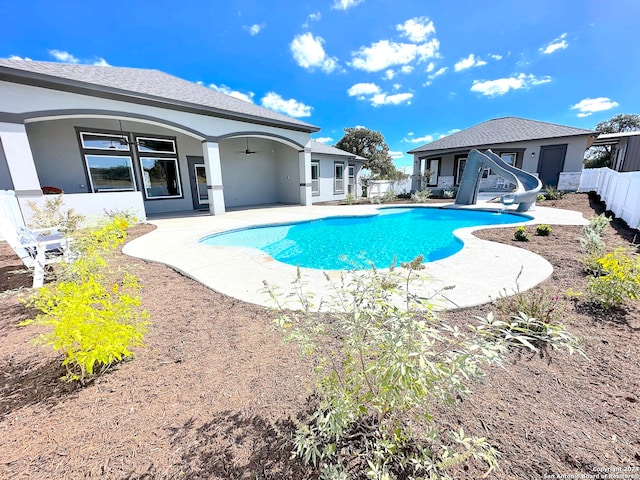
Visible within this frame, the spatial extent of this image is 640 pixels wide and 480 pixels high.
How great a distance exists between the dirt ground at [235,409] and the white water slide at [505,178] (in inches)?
396

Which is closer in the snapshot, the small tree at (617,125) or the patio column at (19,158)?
the patio column at (19,158)

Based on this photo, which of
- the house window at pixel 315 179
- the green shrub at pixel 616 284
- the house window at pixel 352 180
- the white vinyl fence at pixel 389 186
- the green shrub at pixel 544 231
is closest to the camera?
the green shrub at pixel 616 284

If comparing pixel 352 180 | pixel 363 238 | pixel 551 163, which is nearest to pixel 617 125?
pixel 551 163

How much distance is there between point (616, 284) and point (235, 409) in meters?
4.01

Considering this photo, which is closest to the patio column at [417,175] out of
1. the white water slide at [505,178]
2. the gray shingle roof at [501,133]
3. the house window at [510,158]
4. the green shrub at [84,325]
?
the gray shingle roof at [501,133]

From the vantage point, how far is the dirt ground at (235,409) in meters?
1.41

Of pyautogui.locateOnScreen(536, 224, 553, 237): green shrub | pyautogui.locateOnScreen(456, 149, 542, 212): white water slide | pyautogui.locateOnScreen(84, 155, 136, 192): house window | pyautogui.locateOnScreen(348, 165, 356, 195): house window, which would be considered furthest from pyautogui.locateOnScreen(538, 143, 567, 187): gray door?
pyautogui.locateOnScreen(84, 155, 136, 192): house window

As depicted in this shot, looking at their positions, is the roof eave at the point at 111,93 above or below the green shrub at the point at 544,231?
above

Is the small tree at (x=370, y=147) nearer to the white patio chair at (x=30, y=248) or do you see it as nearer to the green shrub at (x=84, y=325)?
the white patio chair at (x=30, y=248)

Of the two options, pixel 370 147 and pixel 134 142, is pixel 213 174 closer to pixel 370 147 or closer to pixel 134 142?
pixel 134 142

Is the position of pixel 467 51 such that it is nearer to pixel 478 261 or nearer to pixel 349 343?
pixel 478 261

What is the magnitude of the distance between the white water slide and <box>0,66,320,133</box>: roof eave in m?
10.2

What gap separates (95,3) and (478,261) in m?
12.7

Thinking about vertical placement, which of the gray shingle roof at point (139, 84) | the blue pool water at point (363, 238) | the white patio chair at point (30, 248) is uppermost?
the gray shingle roof at point (139, 84)
